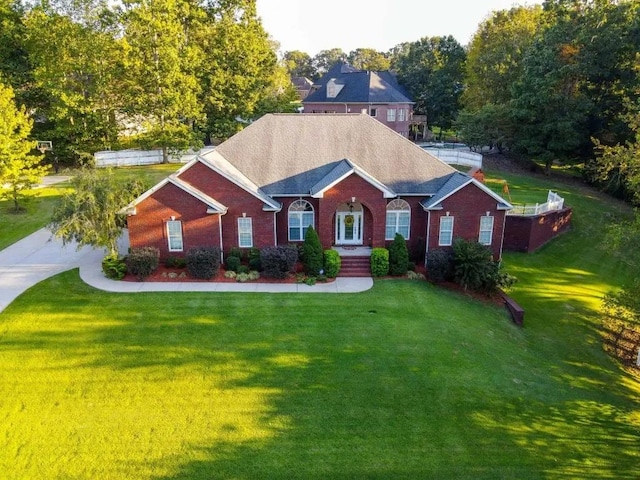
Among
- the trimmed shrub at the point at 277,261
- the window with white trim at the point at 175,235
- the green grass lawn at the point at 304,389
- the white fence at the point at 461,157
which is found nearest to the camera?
the green grass lawn at the point at 304,389

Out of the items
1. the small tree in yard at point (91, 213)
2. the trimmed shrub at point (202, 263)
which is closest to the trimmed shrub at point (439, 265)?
the trimmed shrub at point (202, 263)

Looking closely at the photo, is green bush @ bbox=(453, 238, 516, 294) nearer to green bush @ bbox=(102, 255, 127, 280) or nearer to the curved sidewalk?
the curved sidewalk

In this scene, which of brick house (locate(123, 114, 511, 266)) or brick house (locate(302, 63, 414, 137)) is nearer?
brick house (locate(123, 114, 511, 266))

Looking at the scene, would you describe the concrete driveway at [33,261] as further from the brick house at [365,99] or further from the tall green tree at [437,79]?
the tall green tree at [437,79]

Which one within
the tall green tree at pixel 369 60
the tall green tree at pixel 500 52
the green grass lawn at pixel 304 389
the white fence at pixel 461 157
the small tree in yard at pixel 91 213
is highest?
the tall green tree at pixel 369 60

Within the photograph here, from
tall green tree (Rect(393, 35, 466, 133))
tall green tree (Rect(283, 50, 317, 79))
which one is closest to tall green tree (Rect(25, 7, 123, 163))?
tall green tree (Rect(393, 35, 466, 133))

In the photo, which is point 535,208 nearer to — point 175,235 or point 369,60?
point 175,235

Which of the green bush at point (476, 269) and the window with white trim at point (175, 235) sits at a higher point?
the window with white trim at point (175, 235)
